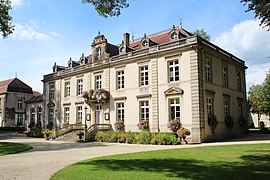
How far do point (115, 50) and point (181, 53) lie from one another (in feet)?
33.2

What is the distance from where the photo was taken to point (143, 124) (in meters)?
22.6

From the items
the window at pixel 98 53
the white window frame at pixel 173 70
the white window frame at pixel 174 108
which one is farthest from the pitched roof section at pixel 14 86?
the white window frame at pixel 174 108

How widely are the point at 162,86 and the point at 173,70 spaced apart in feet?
5.46

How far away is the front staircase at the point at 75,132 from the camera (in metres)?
24.3

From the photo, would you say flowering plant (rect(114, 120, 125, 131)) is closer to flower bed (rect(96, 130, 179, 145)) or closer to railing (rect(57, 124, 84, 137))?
flower bed (rect(96, 130, 179, 145))

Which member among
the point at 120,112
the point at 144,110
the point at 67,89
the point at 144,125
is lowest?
the point at 144,125

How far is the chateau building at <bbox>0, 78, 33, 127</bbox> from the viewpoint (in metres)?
47.8

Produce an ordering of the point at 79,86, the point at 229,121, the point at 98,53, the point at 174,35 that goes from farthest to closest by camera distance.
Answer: the point at 79,86 < the point at 98,53 < the point at 229,121 < the point at 174,35

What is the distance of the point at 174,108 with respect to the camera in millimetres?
21312

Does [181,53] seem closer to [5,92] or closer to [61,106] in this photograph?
[61,106]

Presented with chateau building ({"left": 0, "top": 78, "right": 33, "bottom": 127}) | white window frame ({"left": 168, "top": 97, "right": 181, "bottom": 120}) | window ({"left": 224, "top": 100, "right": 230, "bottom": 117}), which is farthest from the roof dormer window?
chateau building ({"left": 0, "top": 78, "right": 33, "bottom": 127})

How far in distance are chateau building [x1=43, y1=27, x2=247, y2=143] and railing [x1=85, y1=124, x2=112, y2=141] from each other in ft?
2.01

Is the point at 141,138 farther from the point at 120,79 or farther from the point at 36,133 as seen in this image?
the point at 36,133

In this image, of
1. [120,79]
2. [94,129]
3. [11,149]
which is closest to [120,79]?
[120,79]
